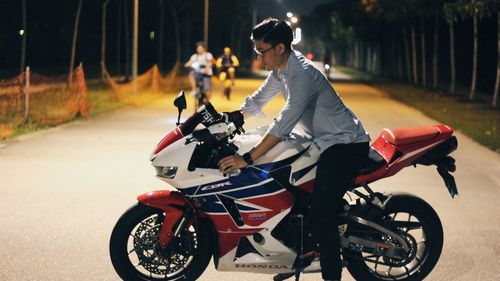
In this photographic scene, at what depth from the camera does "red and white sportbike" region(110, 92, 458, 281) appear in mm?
4875

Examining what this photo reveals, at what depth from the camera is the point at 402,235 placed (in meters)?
5.37

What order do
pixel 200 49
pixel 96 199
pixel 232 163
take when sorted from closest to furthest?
pixel 232 163 < pixel 96 199 < pixel 200 49

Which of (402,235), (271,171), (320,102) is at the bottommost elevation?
(402,235)

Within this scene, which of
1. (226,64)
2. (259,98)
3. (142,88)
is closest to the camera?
(259,98)

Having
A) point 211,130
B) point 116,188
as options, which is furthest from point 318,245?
point 116,188

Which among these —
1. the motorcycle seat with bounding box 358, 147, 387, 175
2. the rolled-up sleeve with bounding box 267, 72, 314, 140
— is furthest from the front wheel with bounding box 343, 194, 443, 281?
the rolled-up sleeve with bounding box 267, 72, 314, 140

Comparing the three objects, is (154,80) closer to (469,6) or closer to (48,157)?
(469,6)

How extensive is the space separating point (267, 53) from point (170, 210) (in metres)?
1.12

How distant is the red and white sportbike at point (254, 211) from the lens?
488 cm

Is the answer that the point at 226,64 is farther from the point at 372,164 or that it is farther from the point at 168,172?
the point at 168,172

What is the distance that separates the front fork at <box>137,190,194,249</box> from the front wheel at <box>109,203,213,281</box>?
0.05 meters

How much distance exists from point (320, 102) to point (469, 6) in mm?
17846

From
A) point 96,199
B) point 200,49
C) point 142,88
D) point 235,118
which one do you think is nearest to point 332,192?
point 235,118

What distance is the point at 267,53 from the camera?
4.89m
